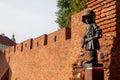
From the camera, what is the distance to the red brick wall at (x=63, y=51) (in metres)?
6.70

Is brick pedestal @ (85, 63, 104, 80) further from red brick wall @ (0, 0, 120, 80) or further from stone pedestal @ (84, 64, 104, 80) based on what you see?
red brick wall @ (0, 0, 120, 80)

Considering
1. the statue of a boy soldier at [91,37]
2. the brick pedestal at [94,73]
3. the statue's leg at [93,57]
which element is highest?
the statue of a boy soldier at [91,37]

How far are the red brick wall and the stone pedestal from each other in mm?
1013

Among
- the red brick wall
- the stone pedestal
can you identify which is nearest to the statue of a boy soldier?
the stone pedestal

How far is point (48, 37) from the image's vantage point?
12328 millimetres

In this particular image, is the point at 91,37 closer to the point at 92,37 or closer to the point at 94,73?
the point at 92,37

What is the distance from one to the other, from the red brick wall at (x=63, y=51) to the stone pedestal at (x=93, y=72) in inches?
39.9

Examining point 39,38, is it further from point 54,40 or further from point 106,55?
point 106,55

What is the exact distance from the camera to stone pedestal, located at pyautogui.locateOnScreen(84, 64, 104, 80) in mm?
5445

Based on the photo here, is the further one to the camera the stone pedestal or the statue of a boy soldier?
the statue of a boy soldier

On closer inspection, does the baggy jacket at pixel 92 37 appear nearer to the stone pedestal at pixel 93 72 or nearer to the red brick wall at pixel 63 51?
the stone pedestal at pixel 93 72

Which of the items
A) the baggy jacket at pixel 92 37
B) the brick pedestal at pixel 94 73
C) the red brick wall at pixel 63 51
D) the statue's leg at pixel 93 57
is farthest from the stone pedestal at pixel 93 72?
the red brick wall at pixel 63 51

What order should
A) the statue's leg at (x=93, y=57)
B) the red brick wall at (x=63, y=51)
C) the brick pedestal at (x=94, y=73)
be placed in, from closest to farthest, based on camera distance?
the brick pedestal at (x=94, y=73), the statue's leg at (x=93, y=57), the red brick wall at (x=63, y=51)

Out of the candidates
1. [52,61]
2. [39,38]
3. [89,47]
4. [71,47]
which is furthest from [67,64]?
[89,47]
